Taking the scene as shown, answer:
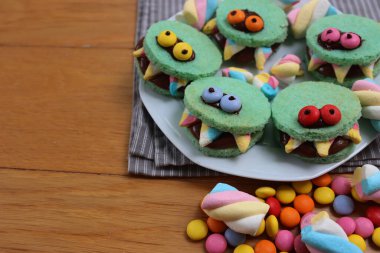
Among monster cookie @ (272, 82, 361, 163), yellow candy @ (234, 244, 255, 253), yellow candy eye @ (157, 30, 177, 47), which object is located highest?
yellow candy eye @ (157, 30, 177, 47)

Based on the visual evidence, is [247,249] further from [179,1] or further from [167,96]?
[179,1]

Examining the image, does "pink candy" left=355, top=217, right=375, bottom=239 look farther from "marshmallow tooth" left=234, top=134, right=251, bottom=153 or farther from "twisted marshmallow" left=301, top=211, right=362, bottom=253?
"marshmallow tooth" left=234, top=134, right=251, bottom=153

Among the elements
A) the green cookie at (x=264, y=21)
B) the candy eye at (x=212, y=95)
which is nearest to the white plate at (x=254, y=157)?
the candy eye at (x=212, y=95)

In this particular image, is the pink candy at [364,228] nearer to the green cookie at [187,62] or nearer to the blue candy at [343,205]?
the blue candy at [343,205]

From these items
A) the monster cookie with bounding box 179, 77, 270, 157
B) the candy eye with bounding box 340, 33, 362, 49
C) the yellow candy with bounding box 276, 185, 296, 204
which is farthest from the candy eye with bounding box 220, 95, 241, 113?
the candy eye with bounding box 340, 33, 362, 49

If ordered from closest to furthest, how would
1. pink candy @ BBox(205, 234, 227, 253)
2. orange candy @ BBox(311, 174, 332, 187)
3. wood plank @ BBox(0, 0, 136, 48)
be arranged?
pink candy @ BBox(205, 234, 227, 253) → orange candy @ BBox(311, 174, 332, 187) → wood plank @ BBox(0, 0, 136, 48)

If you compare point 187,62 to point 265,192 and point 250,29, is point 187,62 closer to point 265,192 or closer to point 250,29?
point 250,29
